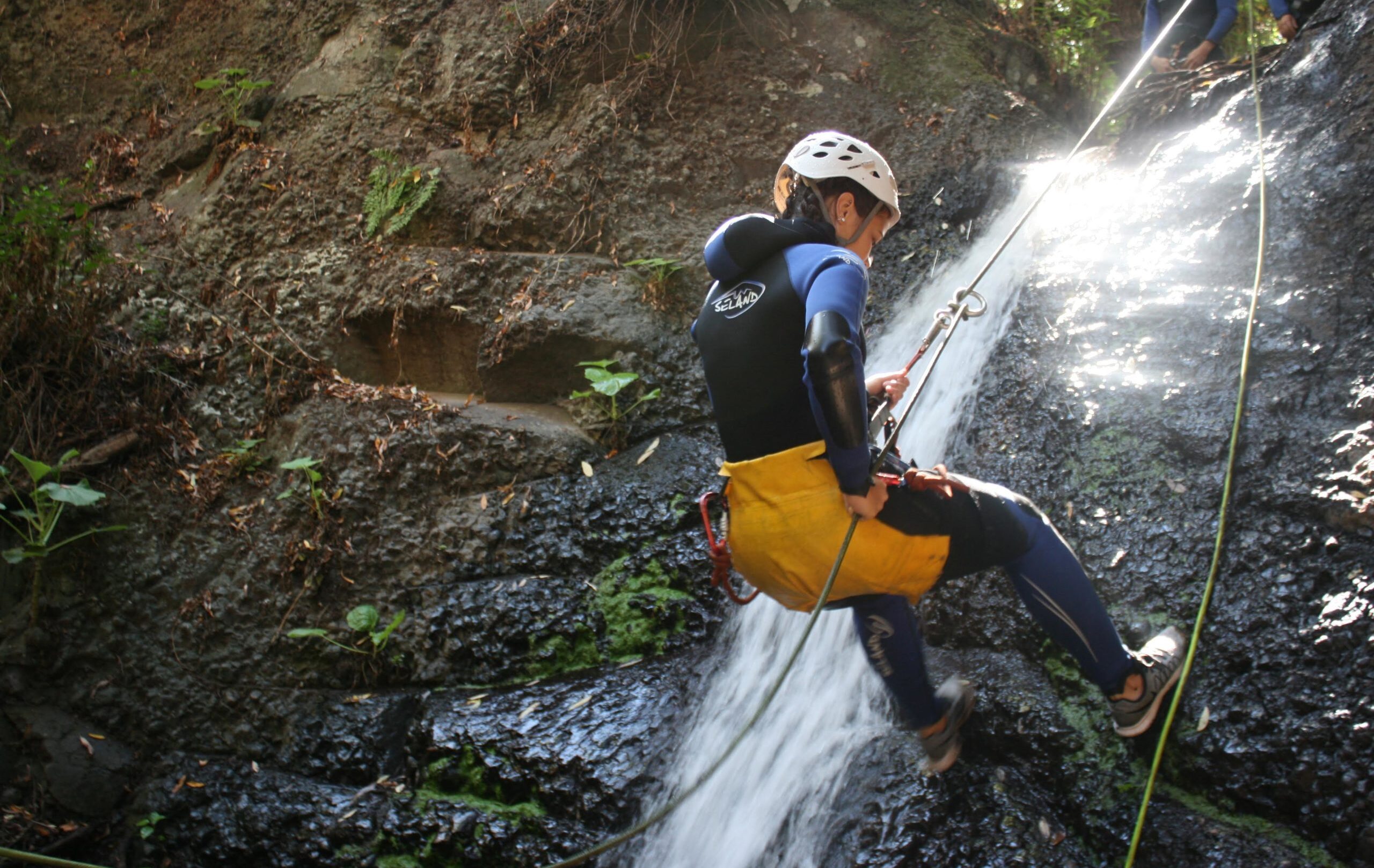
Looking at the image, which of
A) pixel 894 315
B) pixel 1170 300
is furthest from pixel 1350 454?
pixel 894 315

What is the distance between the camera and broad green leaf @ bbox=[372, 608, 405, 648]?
4.45 meters

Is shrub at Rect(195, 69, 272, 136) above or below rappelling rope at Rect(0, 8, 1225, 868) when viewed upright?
above

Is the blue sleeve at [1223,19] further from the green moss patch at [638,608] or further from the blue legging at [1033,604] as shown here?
the green moss patch at [638,608]

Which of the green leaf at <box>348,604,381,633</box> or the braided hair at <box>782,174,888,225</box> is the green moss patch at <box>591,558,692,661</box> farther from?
the braided hair at <box>782,174,888,225</box>

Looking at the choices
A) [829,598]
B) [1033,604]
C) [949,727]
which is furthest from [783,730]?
[1033,604]

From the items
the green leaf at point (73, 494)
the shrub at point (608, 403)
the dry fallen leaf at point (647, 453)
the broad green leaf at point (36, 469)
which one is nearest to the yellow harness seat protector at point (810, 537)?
the dry fallen leaf at point (647, 453)

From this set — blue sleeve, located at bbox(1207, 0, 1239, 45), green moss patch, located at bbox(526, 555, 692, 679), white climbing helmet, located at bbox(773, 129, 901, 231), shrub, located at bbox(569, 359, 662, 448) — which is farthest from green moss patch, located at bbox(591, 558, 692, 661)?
blue sleeve, located at bbox(1207, 0, 1239, 45)

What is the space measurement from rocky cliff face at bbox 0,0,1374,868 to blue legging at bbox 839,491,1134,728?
44 cm

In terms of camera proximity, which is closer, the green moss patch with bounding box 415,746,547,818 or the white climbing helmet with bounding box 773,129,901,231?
the white climbing helmet with bounding box 773,129,901,231

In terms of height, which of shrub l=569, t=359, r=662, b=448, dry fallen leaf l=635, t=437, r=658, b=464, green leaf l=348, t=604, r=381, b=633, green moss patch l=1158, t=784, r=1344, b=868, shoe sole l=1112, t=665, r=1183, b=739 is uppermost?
shrub l=569, t=359, r=662, b=448

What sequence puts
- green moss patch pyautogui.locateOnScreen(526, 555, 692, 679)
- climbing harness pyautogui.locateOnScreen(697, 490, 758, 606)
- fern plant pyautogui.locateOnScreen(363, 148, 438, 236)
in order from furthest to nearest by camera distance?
fern plant pyautogui.locateOnScreen(363, 148, 438, 236) < green moss patch pyautogui.locateOnScreen(526, 555, 692, 679) < climbing harness pyautogui.locateOnScreen(697, 490, 758, 606)

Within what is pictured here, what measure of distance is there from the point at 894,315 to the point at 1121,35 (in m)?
5.45

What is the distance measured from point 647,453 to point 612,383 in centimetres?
46

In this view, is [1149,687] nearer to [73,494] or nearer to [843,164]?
[843,164]
